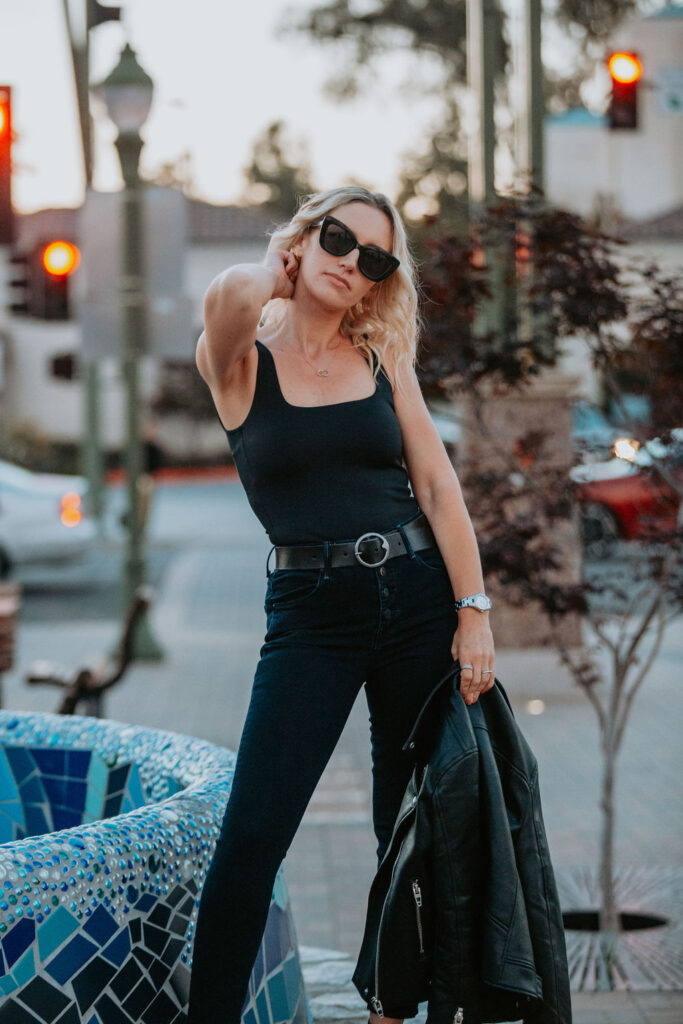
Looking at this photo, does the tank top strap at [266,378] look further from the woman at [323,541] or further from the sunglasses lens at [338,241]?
the sunglasses lens at [338,241]

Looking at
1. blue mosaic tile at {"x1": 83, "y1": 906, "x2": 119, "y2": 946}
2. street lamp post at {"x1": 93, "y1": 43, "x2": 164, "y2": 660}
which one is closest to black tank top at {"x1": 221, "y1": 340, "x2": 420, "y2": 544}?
blue mosaic tile at {"x1": 83, "y1": 906, "x2": 119, "y2": 946}

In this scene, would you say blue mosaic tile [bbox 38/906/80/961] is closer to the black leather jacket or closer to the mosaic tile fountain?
the mosaic tile fountain

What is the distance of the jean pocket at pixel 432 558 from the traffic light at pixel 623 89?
9.90 metres

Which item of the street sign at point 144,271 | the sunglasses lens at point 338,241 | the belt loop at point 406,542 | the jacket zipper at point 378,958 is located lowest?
the jacket zipper at point 378,958

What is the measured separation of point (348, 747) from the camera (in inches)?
288

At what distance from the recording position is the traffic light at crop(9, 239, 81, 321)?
12.9 metres

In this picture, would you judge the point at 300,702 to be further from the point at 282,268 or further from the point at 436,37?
the point at 436,37

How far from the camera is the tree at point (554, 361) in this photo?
14.2ft

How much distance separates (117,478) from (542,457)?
34095 mm

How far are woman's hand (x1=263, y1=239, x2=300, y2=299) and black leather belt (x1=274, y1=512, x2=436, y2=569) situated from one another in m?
0.53

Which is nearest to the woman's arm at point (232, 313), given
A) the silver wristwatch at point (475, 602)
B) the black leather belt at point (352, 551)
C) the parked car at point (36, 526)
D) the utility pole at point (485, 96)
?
the black leather belt at point (352, 551)

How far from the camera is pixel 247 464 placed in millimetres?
2715

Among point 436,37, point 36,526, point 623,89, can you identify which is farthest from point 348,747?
point 436,37

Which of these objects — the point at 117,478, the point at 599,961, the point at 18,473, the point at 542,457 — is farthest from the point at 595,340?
the point at 117,478
